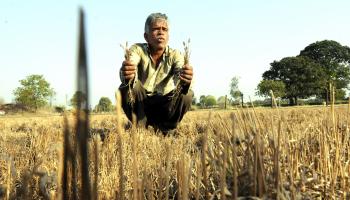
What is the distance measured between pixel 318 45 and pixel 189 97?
59.9 meters

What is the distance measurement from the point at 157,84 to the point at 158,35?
536mm

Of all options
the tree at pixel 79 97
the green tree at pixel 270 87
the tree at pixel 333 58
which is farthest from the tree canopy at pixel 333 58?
the tree at pixel 79 97

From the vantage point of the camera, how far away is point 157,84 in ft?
15.3

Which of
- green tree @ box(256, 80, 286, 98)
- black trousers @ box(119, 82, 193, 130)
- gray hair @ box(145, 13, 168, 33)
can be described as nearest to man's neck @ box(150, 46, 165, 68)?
gray hair @ box(145, 13, 168, 33)

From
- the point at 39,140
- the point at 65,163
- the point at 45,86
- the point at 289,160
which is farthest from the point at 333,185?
the point at 45,86

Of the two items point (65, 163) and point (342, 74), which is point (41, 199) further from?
point (342, 74)

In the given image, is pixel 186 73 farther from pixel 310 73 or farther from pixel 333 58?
pixel 333 58

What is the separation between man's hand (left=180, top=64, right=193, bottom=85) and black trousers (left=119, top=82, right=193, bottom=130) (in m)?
0.50

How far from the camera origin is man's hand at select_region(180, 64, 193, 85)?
3.81m

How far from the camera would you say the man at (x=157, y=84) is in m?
4.35

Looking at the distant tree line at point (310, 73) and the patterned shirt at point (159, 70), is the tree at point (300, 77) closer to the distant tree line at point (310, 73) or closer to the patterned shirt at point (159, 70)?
the distant tree line at point (310, 73)

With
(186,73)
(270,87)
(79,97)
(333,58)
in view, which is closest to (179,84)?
(186,73)

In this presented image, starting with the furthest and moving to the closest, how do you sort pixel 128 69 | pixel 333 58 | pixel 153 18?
pixel 333 58 → pixel 153 18 → pixel 128 69

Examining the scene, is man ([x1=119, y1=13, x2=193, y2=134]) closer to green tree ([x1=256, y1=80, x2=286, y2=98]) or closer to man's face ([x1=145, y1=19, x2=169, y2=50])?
man's face ([x1=145, y1=19, x2=169, y2=50])
